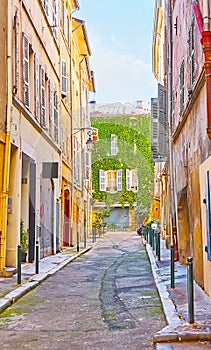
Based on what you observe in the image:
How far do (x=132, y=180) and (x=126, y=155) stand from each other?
2895mm

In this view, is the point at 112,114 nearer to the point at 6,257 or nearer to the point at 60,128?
the point at 60,128

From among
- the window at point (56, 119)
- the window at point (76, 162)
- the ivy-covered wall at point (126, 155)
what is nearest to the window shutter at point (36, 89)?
the window at point (56, 119)

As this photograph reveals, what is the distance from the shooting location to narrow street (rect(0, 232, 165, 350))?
6086mm

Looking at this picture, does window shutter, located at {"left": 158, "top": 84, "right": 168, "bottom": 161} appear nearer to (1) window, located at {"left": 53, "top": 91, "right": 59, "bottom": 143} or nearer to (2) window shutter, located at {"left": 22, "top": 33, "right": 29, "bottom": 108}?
(1) window, located at {"left": 53, "top": 91, "right": 59, "bottom": 143}

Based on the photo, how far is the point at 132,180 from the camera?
168ft

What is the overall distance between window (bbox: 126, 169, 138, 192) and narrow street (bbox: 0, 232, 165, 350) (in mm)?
38838

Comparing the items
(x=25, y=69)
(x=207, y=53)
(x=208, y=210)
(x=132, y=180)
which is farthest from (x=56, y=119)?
(x=132, y=180)

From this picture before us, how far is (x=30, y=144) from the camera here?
1497cm

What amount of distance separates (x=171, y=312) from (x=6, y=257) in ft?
21.3

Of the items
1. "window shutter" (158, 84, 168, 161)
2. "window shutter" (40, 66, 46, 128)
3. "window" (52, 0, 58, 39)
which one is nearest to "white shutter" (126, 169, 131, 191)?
"window shutter" (158, 84, 168, 161)

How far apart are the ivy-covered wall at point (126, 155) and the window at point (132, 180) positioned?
0.31 meters

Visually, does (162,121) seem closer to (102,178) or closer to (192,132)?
(192,132)

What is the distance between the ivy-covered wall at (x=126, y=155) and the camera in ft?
168

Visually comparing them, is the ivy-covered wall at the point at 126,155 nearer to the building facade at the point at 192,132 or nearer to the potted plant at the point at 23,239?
the building facade at the point at 192,132
